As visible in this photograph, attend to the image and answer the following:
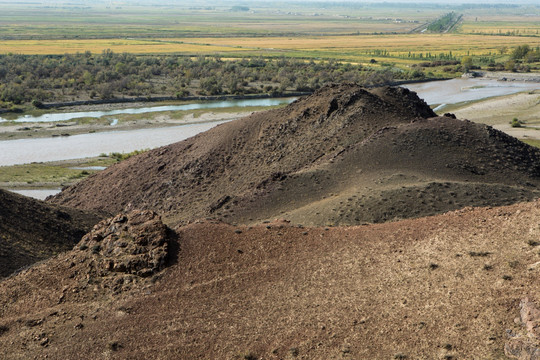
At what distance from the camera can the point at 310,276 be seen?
16938 mm

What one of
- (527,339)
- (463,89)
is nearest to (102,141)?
(527,339)

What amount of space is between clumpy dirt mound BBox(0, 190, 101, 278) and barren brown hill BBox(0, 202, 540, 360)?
4.59m

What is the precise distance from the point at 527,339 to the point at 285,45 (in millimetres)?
162207

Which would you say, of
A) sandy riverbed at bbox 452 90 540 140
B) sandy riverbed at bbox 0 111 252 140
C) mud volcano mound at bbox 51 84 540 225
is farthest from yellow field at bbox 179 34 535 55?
mud volcano mound at bbox 51 84 540 225

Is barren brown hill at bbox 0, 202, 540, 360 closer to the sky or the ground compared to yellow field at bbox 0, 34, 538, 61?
closer to the ground

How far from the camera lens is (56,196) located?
40.0m

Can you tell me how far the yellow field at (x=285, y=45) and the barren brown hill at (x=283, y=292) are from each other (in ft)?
397

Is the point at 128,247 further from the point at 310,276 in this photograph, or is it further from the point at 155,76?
the point at 155,76

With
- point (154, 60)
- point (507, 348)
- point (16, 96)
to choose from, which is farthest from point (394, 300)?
point (154, 60)

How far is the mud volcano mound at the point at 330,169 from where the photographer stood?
2522 centimetres

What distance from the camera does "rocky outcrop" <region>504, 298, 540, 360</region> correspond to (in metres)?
11.8

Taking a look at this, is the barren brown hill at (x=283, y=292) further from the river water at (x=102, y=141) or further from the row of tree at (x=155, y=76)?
the row of tree at (x=155, y=76)

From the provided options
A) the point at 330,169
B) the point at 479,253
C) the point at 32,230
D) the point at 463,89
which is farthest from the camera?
the point at 463,89

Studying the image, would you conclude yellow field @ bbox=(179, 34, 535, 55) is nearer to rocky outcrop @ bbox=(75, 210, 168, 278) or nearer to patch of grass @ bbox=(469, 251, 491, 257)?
rocky outcrop @ bbox=(75, 210, 168, 278)
